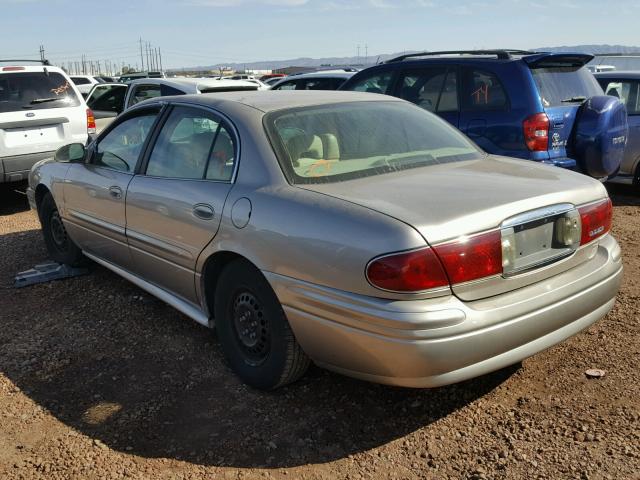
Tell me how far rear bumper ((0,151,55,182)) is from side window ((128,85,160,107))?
6.98 ft

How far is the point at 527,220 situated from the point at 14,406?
8.96 ft

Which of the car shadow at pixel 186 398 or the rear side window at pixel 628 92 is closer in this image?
the car shadow at pixel 186 398

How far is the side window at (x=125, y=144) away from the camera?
4.25 m

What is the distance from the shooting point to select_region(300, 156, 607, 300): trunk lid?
260 centimetres

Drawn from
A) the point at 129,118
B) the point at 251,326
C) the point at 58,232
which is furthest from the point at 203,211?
the point at 58,232

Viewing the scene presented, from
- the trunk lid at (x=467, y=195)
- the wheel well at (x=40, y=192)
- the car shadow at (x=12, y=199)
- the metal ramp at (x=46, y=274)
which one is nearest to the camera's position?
the trunk lid at (x=467, y=195)

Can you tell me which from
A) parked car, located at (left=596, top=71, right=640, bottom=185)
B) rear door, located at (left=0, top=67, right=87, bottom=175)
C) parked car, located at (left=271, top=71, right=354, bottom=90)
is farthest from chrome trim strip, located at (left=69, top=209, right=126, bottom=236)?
parked car, located at (left=596, top=71, right=640, bottom=185)

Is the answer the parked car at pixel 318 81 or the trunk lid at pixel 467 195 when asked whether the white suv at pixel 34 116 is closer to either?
the parked car at pixel 318 81

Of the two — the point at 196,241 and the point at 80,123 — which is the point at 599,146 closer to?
the point at 196,241

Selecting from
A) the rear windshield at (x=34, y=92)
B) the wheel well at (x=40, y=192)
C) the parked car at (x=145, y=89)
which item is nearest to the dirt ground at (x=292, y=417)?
the wheel well at (x=40, y=192)

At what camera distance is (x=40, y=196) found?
5.69 m

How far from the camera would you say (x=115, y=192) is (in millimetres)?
4254

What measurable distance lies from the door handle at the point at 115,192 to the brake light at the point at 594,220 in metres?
2.82

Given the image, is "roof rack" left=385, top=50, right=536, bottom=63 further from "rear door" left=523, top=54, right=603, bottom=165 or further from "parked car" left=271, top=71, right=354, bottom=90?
"parked car" left=271, top=71, right=354, bottom=90
